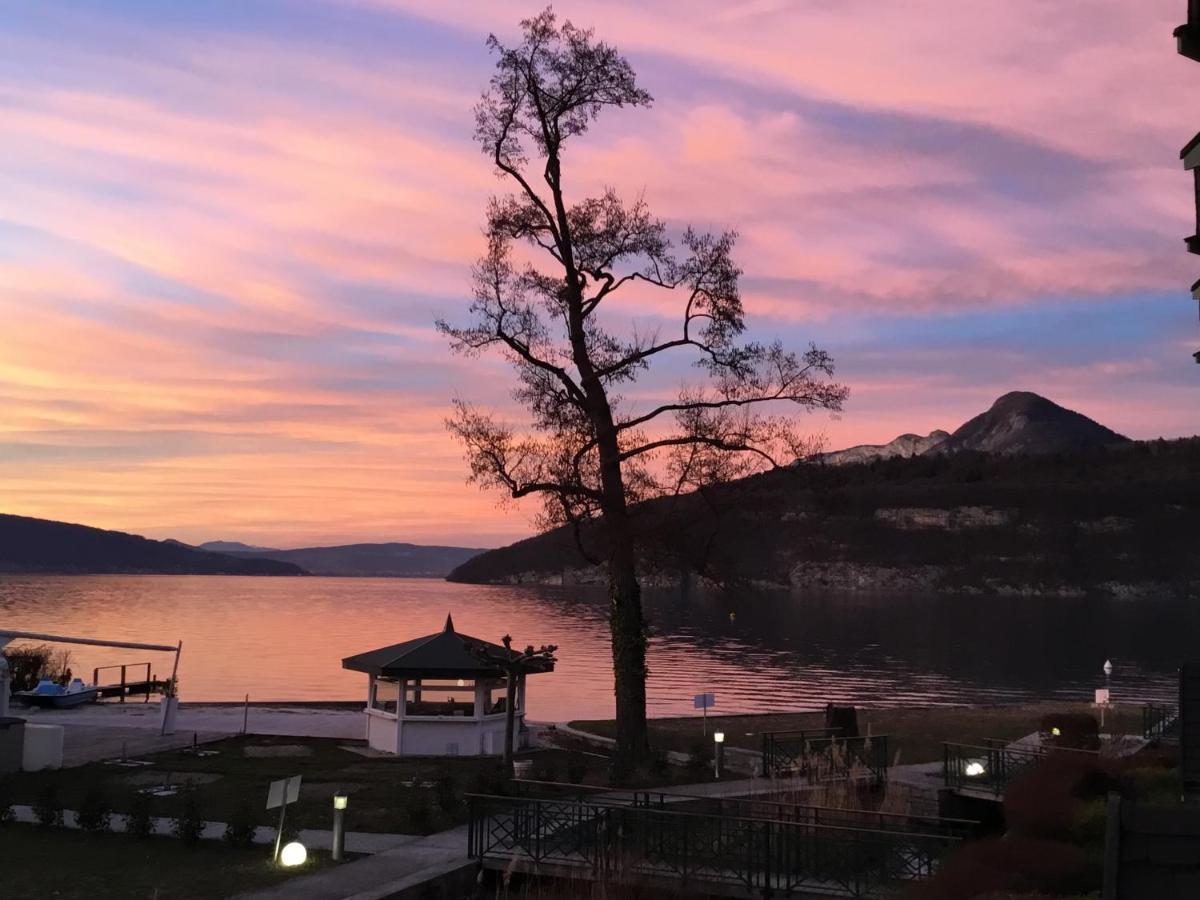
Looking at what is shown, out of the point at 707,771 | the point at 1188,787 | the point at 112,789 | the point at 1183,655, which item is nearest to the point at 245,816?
the point at 112,789

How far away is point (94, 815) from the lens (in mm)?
18359

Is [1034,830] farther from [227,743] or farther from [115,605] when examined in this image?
[115,605]

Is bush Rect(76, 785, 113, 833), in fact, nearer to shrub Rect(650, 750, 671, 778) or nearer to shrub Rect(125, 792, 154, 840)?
shrub Rect(125, 792, 154, 840)

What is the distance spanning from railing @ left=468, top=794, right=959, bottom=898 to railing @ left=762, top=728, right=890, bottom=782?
5902 mm

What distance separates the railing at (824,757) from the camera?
2303 centimetres

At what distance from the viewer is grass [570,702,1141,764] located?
31.6 meters

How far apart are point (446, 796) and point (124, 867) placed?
5748mm

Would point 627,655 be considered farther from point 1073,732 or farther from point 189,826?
point 189,826

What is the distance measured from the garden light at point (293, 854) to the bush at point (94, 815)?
13.8 feet

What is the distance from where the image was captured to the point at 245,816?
17.9m

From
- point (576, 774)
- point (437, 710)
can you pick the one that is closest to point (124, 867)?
point (576, 774)

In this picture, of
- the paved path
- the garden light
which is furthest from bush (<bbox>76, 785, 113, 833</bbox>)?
the paved path

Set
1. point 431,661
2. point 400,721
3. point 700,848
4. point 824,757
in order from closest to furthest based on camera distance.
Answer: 1. point 700,848
2. point 824,757
3. point 431,661
4. point 400,721

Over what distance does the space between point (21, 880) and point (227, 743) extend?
14.0 meters
